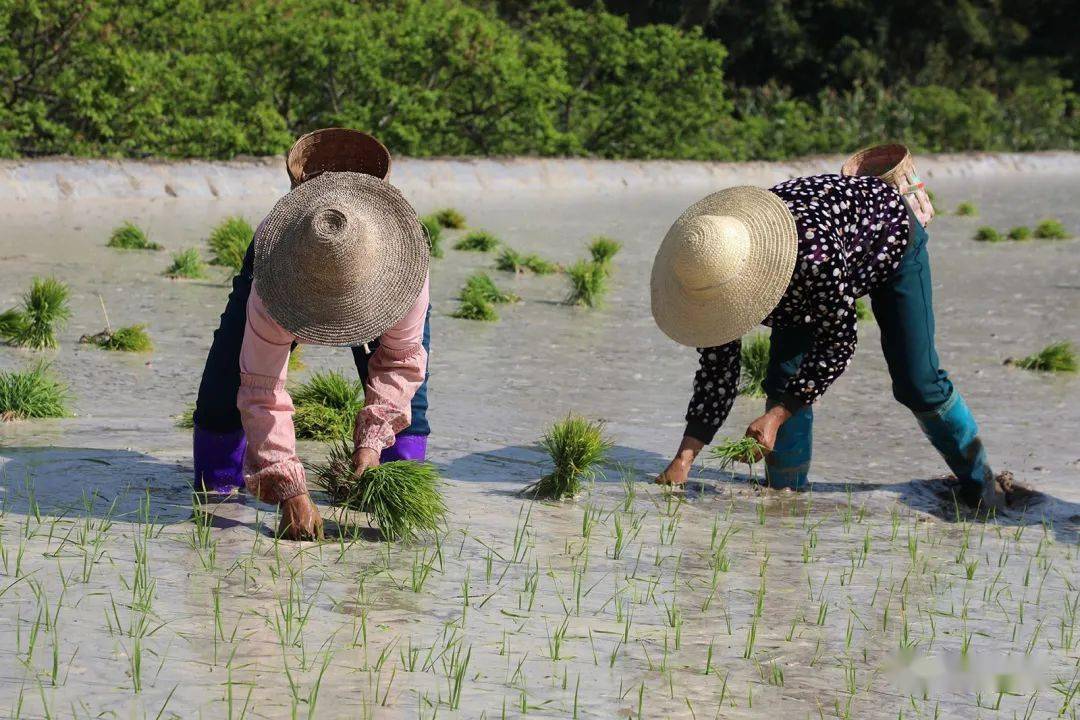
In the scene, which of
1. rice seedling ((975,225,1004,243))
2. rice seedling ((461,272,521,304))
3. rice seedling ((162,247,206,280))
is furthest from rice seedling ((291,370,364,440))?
rice seedling ((975,225,1004,243))

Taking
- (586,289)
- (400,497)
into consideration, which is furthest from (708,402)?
(586,289)

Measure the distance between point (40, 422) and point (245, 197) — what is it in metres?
10.1

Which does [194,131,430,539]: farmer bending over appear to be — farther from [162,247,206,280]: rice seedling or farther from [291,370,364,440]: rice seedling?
[162,247,206,280]: rice seedling

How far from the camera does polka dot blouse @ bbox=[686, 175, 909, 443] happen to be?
5715mm

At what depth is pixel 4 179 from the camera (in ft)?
48.0

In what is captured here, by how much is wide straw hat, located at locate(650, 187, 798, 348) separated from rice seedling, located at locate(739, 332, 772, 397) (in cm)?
277

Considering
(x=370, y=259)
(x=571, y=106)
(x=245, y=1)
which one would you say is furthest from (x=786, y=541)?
(x=571, y=106)

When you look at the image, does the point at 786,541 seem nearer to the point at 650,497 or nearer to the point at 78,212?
the point at 650,497

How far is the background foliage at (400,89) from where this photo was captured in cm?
1661

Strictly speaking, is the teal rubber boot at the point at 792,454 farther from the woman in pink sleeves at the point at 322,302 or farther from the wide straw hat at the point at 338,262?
the wide straw hat at the point at 338,262

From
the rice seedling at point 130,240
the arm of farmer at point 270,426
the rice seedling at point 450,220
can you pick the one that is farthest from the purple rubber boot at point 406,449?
the rice seedling at point 450,220

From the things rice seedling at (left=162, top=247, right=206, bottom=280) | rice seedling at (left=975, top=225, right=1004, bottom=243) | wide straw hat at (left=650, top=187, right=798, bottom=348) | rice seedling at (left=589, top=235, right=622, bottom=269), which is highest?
rice seedling at (left=975, top=225, right=1004, bottom=243)

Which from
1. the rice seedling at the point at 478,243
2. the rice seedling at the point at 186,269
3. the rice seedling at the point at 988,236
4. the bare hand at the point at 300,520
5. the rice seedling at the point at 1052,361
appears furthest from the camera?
the rice seedling at the point at 988,236

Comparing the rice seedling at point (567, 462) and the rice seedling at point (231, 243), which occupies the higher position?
the rice seedling at point (231, 243)
